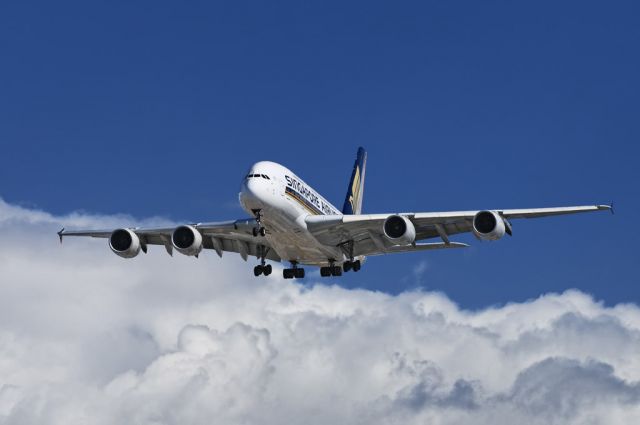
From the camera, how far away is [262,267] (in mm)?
63188

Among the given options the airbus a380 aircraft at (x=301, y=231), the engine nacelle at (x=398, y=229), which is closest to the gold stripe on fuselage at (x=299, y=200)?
the airbus a380 aircraft at (x=301, y=231)

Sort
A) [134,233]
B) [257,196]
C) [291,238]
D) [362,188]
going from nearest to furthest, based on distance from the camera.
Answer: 1. [257,196]
2. [291,238]
3. [134,233]
4. [362,188]

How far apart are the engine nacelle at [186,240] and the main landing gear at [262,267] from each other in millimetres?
3840

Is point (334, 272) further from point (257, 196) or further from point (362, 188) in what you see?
point (362, 188)

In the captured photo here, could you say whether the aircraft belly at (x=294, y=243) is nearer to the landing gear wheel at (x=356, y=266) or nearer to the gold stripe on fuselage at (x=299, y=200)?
the landing gear wheel at (x=356, y=266)

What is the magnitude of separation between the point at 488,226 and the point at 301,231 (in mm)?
9153

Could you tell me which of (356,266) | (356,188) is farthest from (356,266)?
(356,188)

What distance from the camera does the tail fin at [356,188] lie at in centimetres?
7781

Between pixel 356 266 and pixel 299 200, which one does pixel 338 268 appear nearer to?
pixel 356 266

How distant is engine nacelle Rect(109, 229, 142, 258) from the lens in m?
62.1

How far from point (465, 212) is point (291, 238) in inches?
344

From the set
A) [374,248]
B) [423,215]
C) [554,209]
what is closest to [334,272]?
[374,248]

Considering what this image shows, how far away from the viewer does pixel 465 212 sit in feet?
187

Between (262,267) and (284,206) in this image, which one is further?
(262,267)
